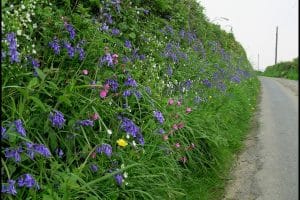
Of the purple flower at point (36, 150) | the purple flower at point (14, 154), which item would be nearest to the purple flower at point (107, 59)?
the purple flower at point (36, 150)

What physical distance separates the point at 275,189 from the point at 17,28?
→ 3015 millimetres

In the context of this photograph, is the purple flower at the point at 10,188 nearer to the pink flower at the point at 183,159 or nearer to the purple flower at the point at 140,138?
the purple flower at the point at 140,138

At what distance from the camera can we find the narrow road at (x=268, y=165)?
4.41 metres

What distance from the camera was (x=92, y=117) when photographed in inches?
124

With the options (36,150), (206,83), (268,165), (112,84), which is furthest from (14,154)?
(206,83)

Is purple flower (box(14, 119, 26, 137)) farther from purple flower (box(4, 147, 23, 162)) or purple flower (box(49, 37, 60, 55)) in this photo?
purple flower (box(49, 37, 60, 55))

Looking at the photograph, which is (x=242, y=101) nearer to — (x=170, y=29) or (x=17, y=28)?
(x=170, y=29)

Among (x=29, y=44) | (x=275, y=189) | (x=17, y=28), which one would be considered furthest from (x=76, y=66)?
(x=275, y=189)

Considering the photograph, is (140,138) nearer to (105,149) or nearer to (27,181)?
(105,149)

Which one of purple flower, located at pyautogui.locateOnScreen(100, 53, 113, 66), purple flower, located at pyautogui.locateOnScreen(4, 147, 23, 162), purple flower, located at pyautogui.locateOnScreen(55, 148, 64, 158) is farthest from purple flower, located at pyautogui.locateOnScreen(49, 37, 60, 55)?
purple flower, located at pyautogui.locateOnScreen(4, 147, 23, 162)

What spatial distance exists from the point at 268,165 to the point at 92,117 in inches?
117

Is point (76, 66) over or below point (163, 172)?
over

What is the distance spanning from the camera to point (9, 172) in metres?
2.51

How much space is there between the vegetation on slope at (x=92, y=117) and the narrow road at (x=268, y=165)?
0.22 metres
